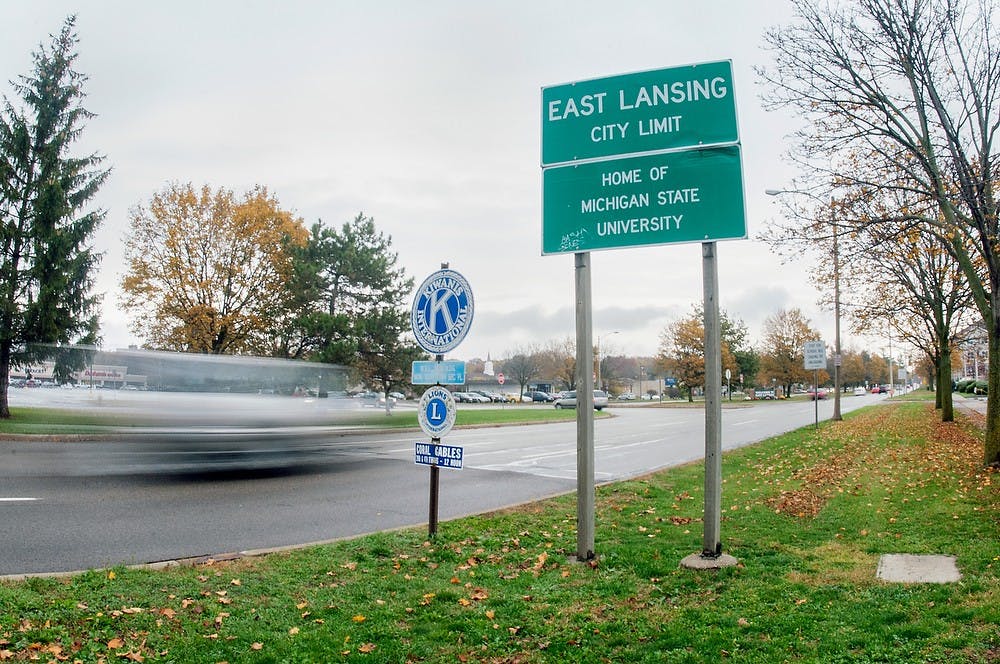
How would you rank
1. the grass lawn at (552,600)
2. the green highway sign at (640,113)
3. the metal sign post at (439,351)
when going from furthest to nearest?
the metal sign post at (439,351) < the green highway sign at (640,113) < the grass lawn at (552,600)

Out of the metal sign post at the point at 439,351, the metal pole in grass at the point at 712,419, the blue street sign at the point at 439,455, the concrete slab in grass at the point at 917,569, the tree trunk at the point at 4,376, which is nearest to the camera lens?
the concrete slab in grass at the point at 917,569

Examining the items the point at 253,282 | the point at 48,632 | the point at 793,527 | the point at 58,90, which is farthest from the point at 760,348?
the point at 48,632

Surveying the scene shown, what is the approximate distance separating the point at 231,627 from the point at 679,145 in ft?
18.1

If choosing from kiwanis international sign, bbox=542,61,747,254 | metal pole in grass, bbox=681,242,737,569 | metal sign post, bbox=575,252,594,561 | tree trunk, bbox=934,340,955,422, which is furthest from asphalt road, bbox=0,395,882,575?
tree trunk, bbox=934,340,955,422

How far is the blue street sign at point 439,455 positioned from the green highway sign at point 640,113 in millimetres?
3114

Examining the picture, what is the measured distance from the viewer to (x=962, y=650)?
13.1 feet

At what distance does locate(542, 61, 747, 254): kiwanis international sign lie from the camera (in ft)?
21.5

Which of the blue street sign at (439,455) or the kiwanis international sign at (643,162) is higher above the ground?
the kiwanis international sign at (643,162)

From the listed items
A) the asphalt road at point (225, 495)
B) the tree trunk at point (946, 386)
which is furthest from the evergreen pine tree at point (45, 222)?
the tree trunk at point (946, 386)

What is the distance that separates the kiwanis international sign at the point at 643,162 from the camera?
21.5ft

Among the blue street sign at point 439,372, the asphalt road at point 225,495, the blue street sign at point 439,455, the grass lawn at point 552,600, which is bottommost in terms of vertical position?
the asphalt road at point 225,495

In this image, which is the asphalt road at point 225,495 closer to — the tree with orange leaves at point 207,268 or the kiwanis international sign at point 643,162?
the kiwanis international sign at point 643,162

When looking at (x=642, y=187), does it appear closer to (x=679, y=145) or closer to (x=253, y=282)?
(x=679, y=145)

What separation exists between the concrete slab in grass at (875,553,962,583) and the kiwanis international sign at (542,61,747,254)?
3064 millimetres
